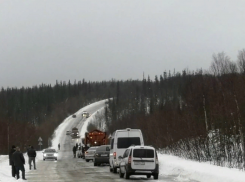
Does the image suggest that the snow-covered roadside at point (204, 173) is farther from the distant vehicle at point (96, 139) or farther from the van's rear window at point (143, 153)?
the distant vehicle at point (96, 139)

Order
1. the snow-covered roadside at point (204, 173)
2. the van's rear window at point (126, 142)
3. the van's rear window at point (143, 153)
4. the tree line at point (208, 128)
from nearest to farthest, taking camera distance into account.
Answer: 1. the snow-covered roadside at point (204, 173)
2. the van's rear window at point (143, 153)
3. the van's rear window at point (126, 142)
4. the tree line at point (208, 128)

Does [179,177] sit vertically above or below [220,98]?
below

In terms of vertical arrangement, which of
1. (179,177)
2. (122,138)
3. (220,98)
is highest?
(220,98)

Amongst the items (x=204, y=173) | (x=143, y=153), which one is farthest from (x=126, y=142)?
(x=204, y=173)

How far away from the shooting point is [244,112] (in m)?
44.7

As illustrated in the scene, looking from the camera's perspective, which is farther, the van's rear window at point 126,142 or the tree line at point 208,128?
the tree line at point 208,128

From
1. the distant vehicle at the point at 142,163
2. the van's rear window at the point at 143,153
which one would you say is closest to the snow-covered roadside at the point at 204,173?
the distant vehicle at the point at 142,163

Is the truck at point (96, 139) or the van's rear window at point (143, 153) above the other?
the truck at point (96, 139)

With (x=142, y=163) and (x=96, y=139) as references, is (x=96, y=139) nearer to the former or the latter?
(x=96, y=139)

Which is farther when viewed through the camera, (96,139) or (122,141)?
(96,139)

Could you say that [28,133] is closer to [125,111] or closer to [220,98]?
[220,98]

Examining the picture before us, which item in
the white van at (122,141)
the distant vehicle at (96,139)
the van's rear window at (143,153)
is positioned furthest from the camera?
the distant vehicle at (96,139)

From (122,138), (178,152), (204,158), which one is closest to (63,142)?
(178,152)

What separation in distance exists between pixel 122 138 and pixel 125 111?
462 ft
